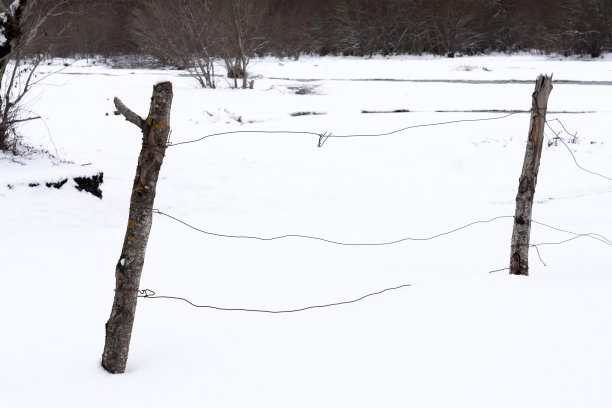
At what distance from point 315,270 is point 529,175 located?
1.83 m

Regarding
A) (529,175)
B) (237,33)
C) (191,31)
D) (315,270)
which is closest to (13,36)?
(315,270)

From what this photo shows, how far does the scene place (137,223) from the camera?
2.42m

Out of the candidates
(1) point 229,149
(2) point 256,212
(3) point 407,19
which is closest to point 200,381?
(2) point 256,212

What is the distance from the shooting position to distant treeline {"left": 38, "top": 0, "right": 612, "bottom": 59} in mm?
29250

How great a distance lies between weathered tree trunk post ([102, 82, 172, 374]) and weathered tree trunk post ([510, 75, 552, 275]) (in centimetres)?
255

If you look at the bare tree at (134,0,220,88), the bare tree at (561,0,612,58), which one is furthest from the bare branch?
the bare tree at (561,0,612,58)

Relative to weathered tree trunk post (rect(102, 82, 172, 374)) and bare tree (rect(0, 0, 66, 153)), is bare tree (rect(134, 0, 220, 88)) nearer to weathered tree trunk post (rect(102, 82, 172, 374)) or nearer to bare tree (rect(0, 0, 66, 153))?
bare tree (rect(0, 0, 66, 153))

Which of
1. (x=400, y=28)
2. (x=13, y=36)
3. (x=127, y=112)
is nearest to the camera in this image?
(x=127, y=112)

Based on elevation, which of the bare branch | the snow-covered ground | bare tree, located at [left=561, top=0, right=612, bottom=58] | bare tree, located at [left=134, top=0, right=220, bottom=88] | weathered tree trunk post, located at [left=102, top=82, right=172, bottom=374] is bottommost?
the snow-covered ground

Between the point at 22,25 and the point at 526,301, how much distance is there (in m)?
7.22

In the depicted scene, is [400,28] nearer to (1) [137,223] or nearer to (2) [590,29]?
(2) [590,29]

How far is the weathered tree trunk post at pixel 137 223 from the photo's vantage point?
7.77 feet

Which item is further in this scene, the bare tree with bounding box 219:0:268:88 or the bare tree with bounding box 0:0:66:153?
the bare tree with bounding box 219:0:268:88

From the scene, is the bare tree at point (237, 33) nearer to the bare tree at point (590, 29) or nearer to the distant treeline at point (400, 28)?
the distant treeline at point (400, 28)
